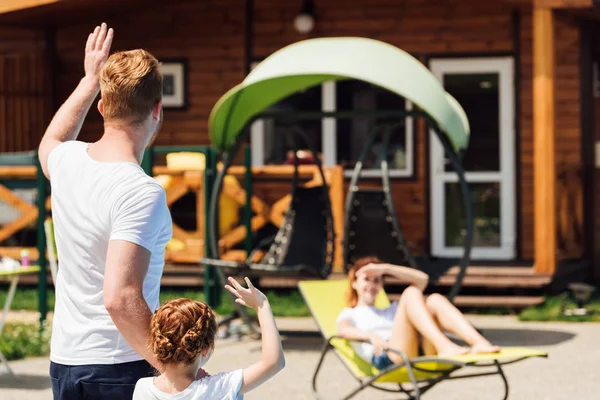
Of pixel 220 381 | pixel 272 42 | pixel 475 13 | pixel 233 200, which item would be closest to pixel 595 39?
pixel 475 13

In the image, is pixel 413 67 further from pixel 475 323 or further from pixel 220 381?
pixel 220 381

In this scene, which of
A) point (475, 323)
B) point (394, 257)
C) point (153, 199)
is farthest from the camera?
point (475, 323)

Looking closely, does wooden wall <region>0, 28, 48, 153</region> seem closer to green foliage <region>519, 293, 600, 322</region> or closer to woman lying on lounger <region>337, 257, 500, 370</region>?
green foliage <region>519, 293, 600, 322</region>

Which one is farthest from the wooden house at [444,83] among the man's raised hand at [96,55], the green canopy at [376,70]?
the man's raised hand at [96,55]

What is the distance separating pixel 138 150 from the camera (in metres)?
2.92

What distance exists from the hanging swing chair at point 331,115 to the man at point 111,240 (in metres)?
5.56

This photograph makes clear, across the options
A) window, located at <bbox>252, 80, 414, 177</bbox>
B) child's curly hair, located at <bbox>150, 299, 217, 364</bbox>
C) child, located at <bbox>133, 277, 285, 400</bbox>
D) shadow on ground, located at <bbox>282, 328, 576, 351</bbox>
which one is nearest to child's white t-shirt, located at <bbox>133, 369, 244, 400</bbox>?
child, located at <bbox>133, 277, 285, 400</bbox>

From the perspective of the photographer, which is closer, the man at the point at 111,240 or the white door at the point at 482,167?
the man at the point at 111,240

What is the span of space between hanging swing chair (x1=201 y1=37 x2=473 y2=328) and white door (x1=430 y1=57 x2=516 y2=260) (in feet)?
8.58

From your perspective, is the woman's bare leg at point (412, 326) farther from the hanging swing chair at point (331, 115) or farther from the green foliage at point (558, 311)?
the green foliage at point (558, 311)

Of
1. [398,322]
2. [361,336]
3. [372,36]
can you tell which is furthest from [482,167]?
[361,336]

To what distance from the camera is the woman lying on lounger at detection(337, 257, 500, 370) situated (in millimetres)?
6543

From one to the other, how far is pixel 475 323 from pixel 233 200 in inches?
115

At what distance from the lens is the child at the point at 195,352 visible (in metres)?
2.85
